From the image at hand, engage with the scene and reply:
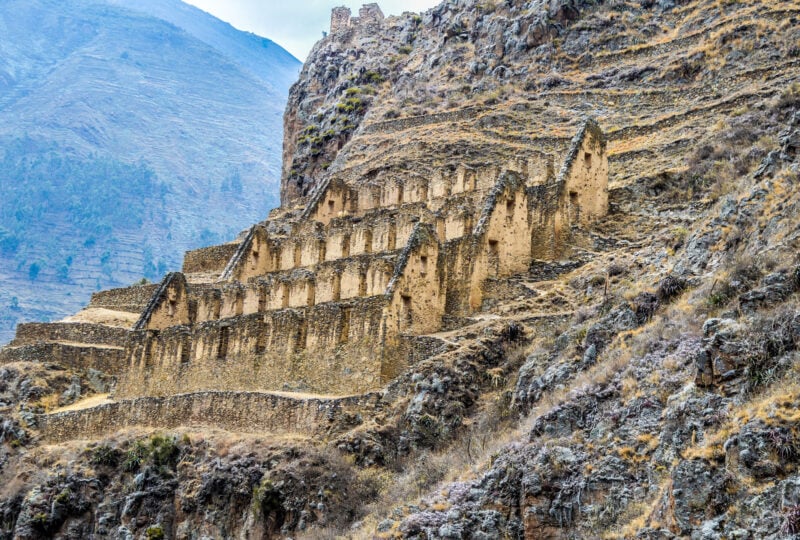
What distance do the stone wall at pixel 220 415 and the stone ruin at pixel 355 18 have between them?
67.3 m

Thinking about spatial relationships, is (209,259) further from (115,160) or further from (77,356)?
(115,160)

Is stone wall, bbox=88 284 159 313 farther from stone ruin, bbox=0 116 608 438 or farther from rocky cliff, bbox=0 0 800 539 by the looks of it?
rocky cliff, bbox=0 0 800 539

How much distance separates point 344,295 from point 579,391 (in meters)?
17.2

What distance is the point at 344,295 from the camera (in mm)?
37938

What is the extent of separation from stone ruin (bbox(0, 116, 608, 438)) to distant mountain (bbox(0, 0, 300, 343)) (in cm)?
6843

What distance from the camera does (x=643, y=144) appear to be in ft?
157

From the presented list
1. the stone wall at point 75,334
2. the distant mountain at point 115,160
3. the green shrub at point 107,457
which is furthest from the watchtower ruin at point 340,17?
the green shrub at point 107,457

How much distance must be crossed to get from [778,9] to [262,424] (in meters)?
40.6

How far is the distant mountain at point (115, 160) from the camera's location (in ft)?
438

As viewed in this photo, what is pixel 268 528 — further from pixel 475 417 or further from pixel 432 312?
pixel 432 312

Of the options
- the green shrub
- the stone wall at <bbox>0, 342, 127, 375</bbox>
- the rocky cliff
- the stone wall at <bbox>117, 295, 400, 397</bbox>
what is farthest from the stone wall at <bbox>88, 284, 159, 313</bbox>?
the green shrub

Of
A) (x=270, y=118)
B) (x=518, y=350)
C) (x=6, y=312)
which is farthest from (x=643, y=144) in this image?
(x=270, y=118)

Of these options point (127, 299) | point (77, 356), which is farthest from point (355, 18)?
point (77, 356)

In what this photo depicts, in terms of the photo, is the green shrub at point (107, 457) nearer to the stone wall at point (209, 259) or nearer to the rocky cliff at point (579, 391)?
the rocky cliff at point (579, 391)
